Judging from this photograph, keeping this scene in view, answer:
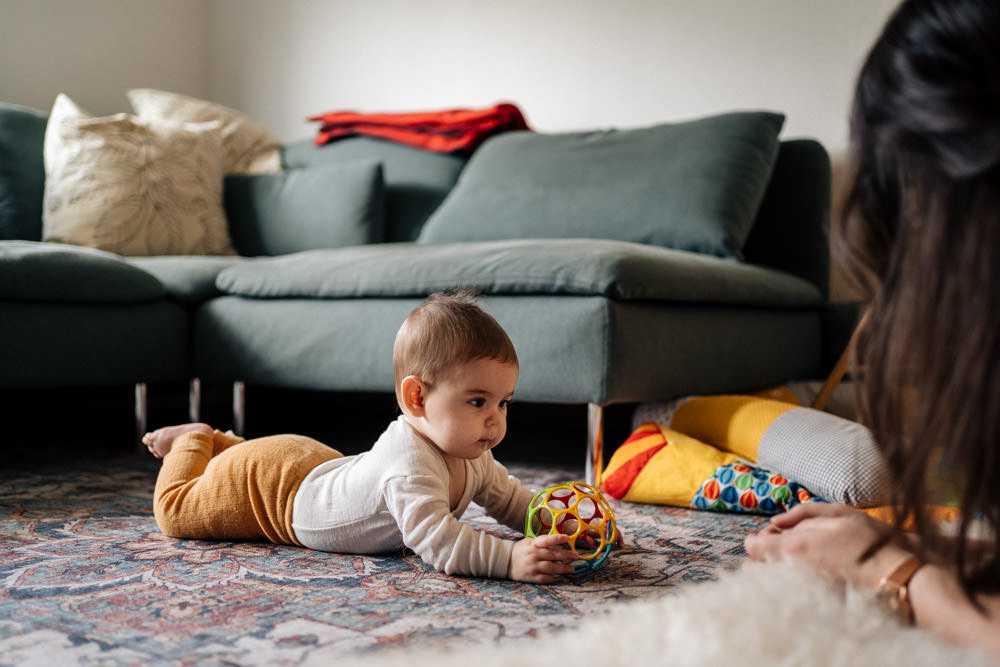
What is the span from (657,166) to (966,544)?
1.73 m

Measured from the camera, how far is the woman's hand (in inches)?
34.0

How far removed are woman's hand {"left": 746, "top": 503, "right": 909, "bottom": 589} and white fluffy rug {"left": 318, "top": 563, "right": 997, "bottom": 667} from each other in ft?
0.14

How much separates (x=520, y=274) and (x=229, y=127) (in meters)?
1.82

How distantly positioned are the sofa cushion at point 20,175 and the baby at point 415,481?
1525 mm

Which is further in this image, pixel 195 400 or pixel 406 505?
pixel 195 400

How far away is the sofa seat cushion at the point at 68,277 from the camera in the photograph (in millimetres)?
1901

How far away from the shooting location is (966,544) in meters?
0.75

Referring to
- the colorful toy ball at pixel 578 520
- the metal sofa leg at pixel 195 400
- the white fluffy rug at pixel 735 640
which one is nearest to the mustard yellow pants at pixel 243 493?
the colorful toy ball at pixel 578 520

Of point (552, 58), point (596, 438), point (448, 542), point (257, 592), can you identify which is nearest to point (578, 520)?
point (448, 542)

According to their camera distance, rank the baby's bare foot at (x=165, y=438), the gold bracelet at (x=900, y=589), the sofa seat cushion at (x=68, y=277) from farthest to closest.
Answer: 1. the sofa seat cushion at (x=68, y=277)
2. the baby's bare foot at (x=165, y=438)
3. the gold bracelet at (x=900, y=589)

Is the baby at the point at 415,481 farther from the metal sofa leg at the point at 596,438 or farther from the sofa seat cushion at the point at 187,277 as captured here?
the sofa seat cushion at the point at 187,277

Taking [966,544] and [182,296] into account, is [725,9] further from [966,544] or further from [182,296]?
[966,544]

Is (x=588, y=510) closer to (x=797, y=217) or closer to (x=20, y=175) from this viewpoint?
(x=797, y=217)

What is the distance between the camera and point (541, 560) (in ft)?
3.62
